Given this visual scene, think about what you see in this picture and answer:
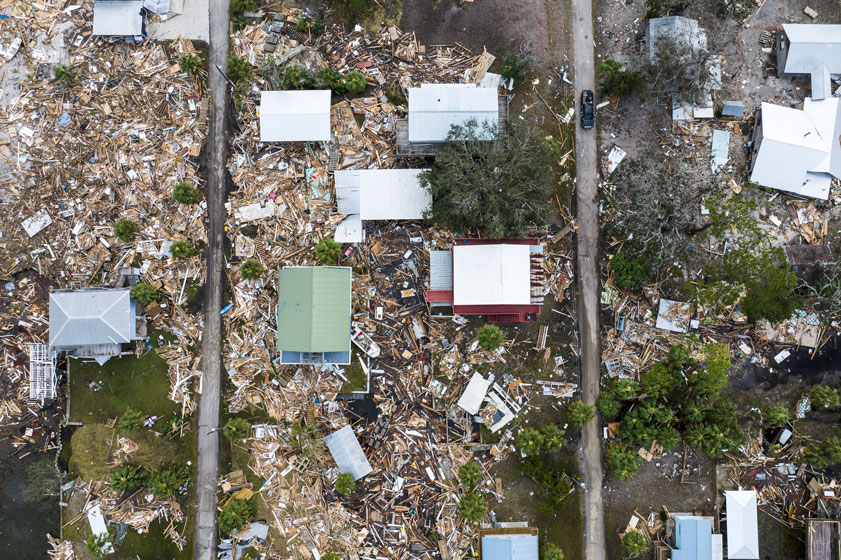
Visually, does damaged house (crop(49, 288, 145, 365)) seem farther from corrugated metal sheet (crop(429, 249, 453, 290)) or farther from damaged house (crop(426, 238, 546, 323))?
damaged house (crop(426, 238, 546, 323))

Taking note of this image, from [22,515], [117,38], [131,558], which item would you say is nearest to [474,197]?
[117,38]

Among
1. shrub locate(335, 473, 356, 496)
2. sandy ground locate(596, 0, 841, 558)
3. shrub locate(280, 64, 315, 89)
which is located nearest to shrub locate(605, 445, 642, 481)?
sandy ground locate(596, 0, 841, 558)

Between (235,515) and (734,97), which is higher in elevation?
(734,97)

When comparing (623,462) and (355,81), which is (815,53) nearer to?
(623,462)

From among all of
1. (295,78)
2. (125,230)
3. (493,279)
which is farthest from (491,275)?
(125,230)

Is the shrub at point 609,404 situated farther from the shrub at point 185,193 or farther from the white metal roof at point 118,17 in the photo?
the white metal roof at point 118,17

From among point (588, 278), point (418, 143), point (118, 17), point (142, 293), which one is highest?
point (118, 17)
